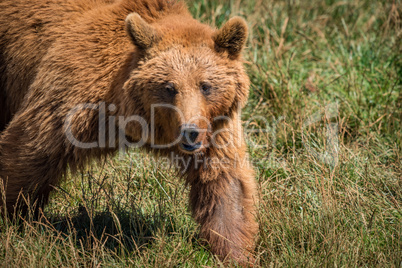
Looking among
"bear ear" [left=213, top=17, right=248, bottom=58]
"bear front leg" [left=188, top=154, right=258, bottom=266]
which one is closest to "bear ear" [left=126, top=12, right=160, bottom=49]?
"bear ear" [left=213, top=17, right=248, bottom=58]

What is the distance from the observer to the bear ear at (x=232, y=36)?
4.47m

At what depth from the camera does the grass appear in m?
4.45

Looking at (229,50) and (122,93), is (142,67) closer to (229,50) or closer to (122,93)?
(122,93)

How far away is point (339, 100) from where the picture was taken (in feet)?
22.9

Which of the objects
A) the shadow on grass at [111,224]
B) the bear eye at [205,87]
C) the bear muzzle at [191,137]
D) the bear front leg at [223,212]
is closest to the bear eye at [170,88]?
the bear eye at [205,87]

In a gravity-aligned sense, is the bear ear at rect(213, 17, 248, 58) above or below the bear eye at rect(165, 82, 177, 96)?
above

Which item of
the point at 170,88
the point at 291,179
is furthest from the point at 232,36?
the point at 291,179

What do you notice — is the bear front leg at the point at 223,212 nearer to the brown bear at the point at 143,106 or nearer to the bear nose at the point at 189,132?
the brown bear at the point at 143,106

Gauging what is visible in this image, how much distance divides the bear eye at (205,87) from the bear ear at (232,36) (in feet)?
1.22

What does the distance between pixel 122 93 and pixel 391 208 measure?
2.67 meters

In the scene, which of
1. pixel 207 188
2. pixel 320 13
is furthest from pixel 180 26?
pixel 320 13

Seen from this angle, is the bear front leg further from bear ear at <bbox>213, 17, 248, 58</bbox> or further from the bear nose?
bear ear at <bbox>213, 17, 248, 58</bbox>

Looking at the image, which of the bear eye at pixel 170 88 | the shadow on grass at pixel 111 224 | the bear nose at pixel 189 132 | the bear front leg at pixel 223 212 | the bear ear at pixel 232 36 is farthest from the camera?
the shadow on grass at pixel 111 224

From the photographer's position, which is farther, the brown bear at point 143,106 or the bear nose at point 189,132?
the brown bear at point 143,106
